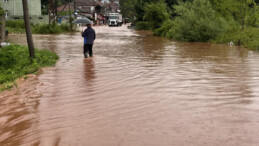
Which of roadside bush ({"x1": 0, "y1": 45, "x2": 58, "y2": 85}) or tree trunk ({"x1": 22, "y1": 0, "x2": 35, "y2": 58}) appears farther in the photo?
tree trunk ({"x1": 22, "y1": 0, "x2": 35, "y2": 58})

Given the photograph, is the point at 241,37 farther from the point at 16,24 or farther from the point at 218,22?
the point at 16,24

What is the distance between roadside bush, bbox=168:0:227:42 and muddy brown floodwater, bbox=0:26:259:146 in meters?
14.7

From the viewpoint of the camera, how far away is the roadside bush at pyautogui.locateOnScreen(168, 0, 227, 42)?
2525 centimetres

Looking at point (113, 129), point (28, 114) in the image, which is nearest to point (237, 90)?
point (113, 129)

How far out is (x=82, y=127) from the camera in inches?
218

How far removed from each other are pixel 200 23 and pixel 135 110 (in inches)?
791

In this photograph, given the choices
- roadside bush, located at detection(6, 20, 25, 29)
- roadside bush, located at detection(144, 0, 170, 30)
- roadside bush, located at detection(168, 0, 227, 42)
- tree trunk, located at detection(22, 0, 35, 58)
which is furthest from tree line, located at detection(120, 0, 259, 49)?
roadside bush, located at detection(6, 20, 25, 29)

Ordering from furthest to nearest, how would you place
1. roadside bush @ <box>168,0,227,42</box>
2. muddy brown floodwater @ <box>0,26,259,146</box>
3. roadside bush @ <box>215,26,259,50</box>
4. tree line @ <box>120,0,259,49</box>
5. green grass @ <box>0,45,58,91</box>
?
roadside bush @ <box>168,0,227,42</box>
tree line @ <box>120,0,259,49</box>
roadside bush @ <box>215,26,259,50</box>
green grass @ <box>0,45,58,91</box>
muddy brown floodwater @ <box>0,26,259,146</box>

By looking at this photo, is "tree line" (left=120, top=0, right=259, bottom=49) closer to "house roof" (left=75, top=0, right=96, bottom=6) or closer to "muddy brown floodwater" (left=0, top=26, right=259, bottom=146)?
"muddy brown floodwater" (left=0, top=26, right=259, bottom=146)

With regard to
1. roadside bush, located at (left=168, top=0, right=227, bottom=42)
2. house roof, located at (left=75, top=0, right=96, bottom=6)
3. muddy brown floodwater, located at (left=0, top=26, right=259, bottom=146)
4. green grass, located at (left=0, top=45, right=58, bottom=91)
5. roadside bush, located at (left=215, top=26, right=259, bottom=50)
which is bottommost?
muddy brown floodwater, located at (left=0, top=26, right=259, bottom=146)

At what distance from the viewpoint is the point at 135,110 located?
21.3ft

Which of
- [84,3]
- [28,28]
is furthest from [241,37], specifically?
[84,3]

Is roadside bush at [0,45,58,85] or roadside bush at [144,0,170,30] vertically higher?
roadside bush at [144,0,170,30]

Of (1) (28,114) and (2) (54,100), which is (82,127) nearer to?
(1) (28,114)
